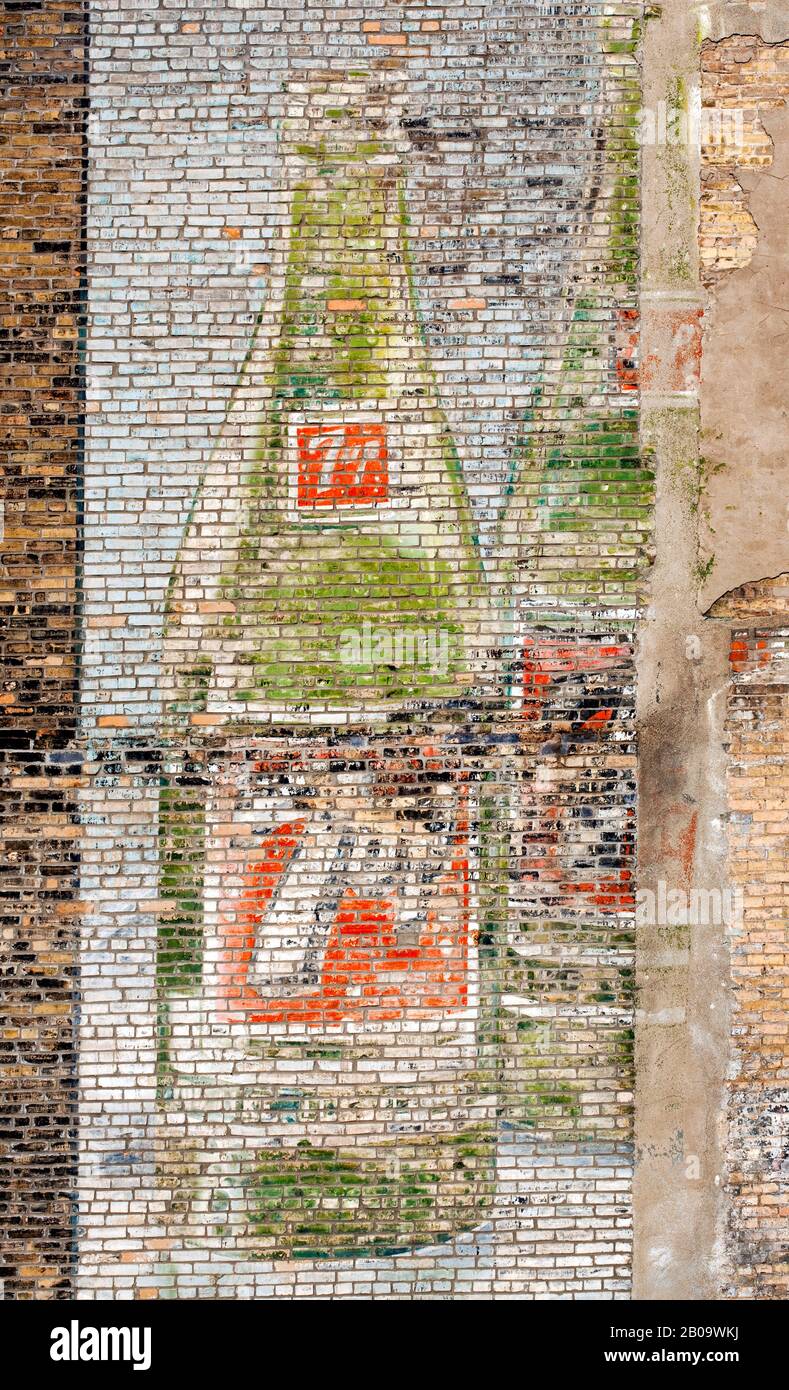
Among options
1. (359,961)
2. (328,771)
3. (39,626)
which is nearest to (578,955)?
(359,961)

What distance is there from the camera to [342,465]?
13.6 ft

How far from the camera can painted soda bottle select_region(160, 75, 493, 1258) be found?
411 cm

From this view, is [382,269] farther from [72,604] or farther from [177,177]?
[72,604]

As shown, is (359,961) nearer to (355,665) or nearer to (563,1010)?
(563,1010)

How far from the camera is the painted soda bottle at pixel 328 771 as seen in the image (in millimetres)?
4109

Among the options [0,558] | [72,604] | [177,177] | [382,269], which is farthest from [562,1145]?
[177,177]

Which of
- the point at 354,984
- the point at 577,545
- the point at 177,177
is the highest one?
the point at 177,177

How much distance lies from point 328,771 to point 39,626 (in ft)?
5.43

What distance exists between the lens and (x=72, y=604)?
13.7 ft

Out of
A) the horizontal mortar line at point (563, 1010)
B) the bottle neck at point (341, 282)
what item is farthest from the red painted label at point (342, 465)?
the horizontal mortar line at point (563, 1010)

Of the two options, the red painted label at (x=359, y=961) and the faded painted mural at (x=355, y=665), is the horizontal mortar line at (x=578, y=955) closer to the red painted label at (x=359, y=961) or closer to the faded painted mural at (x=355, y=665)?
Result: the faded painted mural at (x=355, y=665)

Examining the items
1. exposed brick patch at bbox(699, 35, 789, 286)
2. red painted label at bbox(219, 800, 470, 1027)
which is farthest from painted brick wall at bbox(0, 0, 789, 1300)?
exposed brick patch at bbox(699, 35, 789, 286)

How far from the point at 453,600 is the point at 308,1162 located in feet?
9.59
